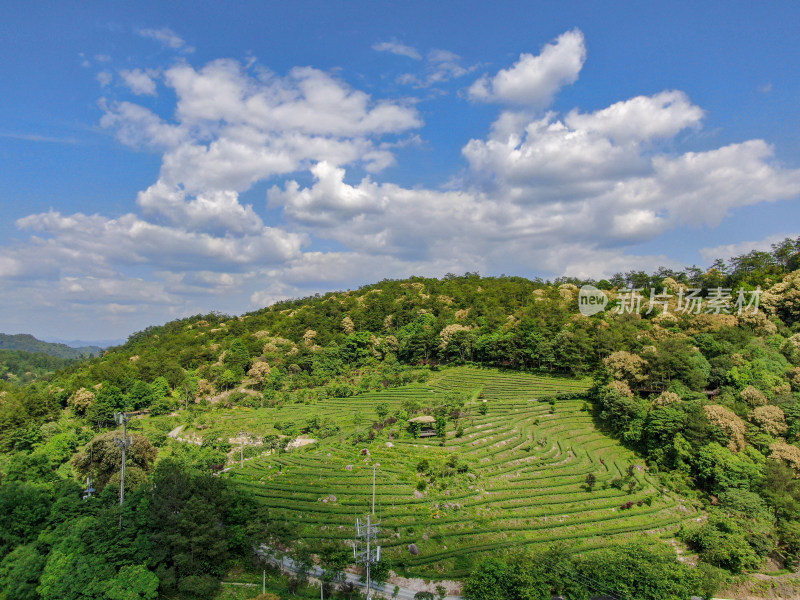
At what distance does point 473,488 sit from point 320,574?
445 inches

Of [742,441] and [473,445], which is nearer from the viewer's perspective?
[742,441]

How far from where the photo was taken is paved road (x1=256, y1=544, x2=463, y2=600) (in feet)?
66.3

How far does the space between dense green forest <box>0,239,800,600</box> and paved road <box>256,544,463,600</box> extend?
0.95m

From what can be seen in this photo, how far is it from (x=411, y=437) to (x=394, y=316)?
3676cm

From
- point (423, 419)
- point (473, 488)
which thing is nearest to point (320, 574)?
point (473, 488)

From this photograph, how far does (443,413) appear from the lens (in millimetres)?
38562

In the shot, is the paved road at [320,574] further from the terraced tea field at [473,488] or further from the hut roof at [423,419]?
the hut roof at [423,419]

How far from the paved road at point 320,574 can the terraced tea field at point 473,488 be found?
117 cm

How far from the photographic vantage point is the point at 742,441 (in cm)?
2920

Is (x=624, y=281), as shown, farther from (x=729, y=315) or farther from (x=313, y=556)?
(x=313, y=556)

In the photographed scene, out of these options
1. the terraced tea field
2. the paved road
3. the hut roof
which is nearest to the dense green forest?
the paved road

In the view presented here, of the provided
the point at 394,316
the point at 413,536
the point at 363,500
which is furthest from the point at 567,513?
the point at 394,316

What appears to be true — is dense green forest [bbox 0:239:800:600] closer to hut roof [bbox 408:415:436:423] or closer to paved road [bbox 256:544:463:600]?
paved road [bbox 256:544:463:600]

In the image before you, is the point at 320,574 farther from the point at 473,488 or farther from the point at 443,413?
the point at 443,413
